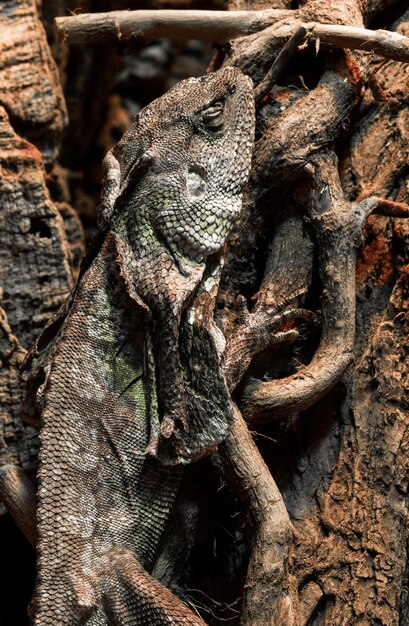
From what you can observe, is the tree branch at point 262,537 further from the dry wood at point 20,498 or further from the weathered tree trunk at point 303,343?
the dry wood at point 20,498

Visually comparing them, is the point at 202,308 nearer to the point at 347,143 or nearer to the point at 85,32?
the point at 347,143

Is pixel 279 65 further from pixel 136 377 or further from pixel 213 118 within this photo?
pixel 136 377

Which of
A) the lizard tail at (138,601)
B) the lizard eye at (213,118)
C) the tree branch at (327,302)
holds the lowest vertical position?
the lizard tail at (138,601)

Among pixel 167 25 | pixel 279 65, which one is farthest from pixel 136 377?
pixel 167 25

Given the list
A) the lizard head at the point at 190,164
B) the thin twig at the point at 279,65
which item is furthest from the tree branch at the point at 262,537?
the thin twig at the point at 279,65

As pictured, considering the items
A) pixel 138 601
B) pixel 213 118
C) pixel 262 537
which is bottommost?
pixel 138 601

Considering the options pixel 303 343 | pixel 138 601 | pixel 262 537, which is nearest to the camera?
pixel 138 601

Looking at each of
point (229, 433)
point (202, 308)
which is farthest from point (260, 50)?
point (229, 433)
